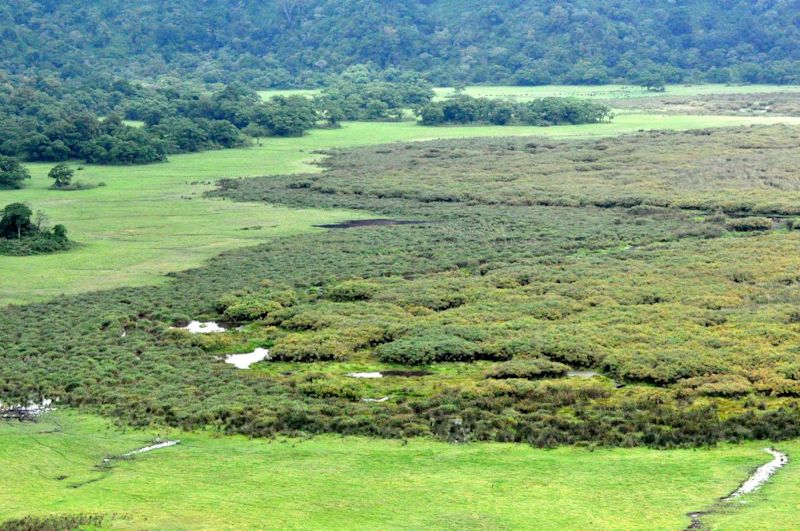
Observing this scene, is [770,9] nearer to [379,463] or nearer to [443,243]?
[443,243]

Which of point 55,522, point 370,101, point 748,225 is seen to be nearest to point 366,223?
point 748,225

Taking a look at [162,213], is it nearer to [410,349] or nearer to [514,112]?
[410,349]

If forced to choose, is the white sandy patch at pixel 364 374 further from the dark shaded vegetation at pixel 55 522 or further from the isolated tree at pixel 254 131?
the isolated tree at pixel 254 131

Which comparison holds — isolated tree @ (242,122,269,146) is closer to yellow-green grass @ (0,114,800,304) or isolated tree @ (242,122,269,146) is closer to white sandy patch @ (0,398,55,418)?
yellow-green grass @ (0,114,800,304)

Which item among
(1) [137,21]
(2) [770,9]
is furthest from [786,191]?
(1) [137,21]

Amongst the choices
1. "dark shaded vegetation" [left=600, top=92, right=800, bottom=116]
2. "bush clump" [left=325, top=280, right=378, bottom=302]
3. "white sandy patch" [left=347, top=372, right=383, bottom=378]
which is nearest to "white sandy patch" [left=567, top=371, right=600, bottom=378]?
"white sandy patch" [left=347, top=372, right=383, bottom=378]
